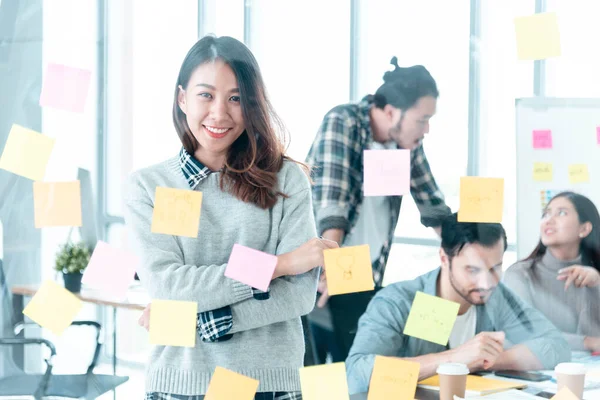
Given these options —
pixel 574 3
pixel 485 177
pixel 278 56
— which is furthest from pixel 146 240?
pixel 574 3

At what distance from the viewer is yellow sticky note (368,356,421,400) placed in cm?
202

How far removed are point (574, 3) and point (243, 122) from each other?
3.09 feet

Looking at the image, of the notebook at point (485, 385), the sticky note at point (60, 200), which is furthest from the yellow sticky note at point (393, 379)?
the sticky note at point (60, 200)

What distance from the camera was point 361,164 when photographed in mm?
2119

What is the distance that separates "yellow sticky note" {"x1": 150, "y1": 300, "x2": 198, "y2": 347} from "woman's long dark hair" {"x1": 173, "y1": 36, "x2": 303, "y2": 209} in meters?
0.30

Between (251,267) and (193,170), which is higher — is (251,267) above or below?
below

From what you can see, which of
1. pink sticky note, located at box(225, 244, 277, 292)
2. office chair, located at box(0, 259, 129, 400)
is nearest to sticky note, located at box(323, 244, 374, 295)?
pink sticky note, located at box(225, 244, 277, 292)

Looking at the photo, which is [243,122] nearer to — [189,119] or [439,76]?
[189,119]

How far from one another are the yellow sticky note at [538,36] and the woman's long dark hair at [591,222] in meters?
0.39

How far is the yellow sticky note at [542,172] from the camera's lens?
81.0 inches

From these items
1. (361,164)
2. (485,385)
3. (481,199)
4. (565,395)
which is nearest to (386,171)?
(361,164)

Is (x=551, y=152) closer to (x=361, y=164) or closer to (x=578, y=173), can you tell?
(x=578, y=173)

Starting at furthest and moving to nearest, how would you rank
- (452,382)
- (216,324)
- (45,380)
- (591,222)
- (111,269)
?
(45,380)
(111,269)
(591,222)
(452,382)
(216,324)

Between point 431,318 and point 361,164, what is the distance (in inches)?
18.7
